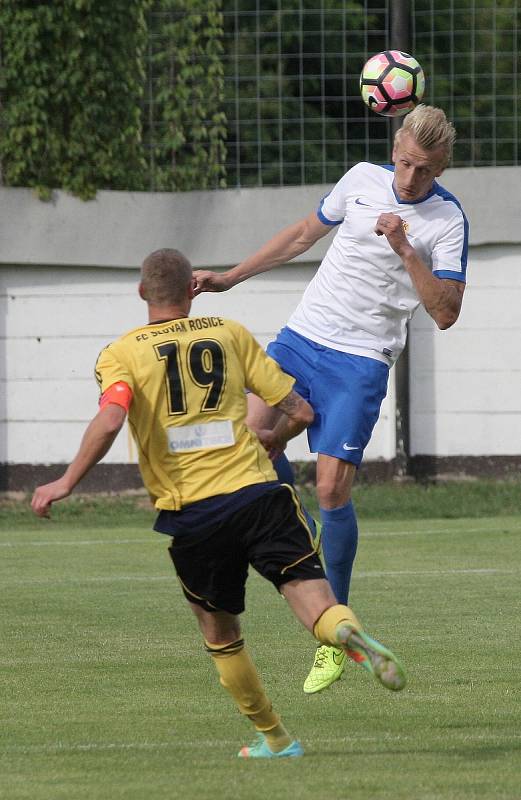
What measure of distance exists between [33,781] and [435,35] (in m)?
12.4

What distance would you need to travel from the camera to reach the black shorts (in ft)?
15.7

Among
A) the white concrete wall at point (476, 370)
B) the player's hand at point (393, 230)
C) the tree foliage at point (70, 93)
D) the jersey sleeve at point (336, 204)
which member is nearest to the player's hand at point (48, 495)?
the player's hand at point (393, 230)

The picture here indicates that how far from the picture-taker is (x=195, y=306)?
15578 mm

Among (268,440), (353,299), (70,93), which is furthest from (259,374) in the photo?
(70,93)

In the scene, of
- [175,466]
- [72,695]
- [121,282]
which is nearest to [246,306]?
[121,282]

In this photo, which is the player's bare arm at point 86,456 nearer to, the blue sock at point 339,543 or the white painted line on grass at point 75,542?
the blue sock at point 339,543

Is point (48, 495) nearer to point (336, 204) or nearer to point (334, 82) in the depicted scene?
point (336, 204)

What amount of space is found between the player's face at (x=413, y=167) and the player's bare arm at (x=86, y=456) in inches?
89.3

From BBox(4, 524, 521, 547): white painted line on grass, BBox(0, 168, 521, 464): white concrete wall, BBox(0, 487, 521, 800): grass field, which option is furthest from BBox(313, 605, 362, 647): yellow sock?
BBox(0, 168, 521, 464): white concrete wall

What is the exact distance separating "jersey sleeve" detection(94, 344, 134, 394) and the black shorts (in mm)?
538

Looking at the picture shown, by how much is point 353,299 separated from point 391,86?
4.04ft

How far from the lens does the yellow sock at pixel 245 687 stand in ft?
16.2

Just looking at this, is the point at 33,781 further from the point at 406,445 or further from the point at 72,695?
the point at 406,445

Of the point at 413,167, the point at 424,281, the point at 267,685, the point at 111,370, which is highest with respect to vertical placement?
the point at 413,167
